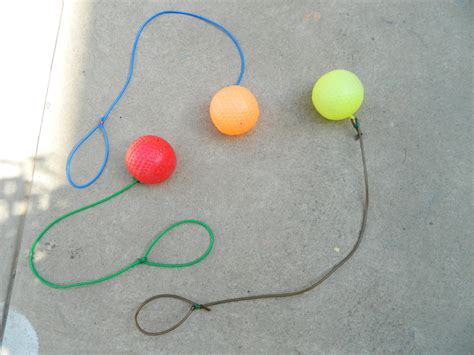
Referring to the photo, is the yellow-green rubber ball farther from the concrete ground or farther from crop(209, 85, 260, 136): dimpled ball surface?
crop(209, 85, 260, 136): dimpled ball surface

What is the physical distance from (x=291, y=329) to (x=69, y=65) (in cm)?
186

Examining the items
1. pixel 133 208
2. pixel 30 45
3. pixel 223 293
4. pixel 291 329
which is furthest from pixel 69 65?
pixel 291 329

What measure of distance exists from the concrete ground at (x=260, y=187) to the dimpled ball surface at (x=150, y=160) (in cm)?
14

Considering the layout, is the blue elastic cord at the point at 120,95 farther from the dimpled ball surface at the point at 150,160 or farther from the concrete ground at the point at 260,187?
the dimpled ball surface at the point at 150,160

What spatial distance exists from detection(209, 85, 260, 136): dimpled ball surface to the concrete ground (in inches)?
7.4

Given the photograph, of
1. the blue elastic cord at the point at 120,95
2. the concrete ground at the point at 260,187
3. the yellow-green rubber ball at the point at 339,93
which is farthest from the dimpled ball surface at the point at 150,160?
the yellow-green rubber ball at the point at 339,93

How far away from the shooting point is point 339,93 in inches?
75.9

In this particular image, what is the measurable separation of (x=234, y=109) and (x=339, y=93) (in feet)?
1.67

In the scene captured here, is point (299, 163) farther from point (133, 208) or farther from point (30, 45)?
point (30, 45)

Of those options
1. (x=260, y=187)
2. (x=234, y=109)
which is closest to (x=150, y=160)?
(x=234, y=109)

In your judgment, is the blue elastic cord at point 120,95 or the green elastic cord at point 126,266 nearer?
the green elastic cord at point 126,266

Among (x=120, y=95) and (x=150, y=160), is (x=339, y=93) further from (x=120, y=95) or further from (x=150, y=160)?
(x=120, y=95)

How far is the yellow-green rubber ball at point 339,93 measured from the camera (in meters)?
1.92

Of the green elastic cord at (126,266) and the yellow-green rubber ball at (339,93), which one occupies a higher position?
the yellow-green rubber ball at (339,93)
